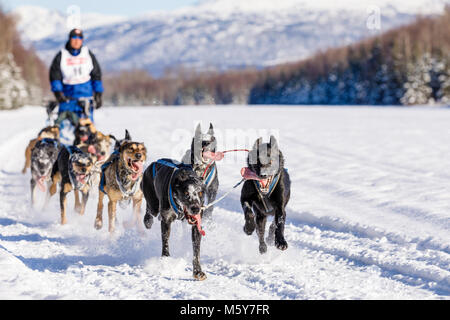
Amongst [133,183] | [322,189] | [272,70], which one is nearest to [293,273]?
[133,183]

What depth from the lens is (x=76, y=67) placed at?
7.76 metres

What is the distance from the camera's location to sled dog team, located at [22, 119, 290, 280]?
4.15m

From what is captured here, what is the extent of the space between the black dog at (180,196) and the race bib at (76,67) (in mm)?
3606

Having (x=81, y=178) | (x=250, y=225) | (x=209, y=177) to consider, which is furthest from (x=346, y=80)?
(x=250, y=225)

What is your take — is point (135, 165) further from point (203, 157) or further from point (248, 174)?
point (248, 174)

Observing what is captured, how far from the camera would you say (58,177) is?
6.75m

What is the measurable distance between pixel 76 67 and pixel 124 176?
9.67 feet

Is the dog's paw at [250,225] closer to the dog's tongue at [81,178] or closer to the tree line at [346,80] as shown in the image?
the dog's tongue at [81,178]

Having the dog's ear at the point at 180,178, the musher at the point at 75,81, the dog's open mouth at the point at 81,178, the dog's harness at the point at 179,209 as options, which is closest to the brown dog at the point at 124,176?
the dog's open mouth at the point at 81,178

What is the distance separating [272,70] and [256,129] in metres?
69.8

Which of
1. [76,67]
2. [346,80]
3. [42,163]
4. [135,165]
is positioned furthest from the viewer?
[346,80]

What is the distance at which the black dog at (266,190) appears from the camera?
446 cm

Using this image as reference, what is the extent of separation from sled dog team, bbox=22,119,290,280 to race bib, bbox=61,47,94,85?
90cm

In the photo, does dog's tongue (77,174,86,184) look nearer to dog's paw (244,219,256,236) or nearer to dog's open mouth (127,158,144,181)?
dog's open mouth (127,158,144,181)
